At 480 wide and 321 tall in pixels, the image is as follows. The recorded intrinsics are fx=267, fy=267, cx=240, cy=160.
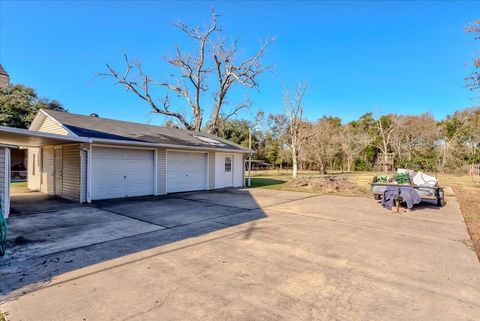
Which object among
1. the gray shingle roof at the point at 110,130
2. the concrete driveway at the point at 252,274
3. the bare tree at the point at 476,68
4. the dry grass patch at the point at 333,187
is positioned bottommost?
the concrete driveway at the point at 252,274

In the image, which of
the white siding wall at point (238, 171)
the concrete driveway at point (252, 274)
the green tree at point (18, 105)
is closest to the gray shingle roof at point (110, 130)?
the white siding wall at point (238, 171)

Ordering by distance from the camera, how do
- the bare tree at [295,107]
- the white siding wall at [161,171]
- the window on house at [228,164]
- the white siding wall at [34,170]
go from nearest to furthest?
the white siding wall at [161,171], the white siding wall at [34,170], the window on house at [228,164], the bare tree at [295,107]

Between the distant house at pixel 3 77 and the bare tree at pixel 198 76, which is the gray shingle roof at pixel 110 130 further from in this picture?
the bare tree at pixel 198 76

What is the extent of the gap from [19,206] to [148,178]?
4453mm

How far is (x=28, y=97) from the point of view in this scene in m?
24.8

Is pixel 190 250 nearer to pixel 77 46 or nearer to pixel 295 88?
A: pixel 77 46

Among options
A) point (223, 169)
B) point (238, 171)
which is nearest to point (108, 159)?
point (223, 169)

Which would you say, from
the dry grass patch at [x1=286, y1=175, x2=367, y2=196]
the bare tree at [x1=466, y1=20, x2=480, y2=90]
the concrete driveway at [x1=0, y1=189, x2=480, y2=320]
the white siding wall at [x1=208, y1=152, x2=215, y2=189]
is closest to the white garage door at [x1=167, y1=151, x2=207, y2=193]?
the white siding wall at [x1=208, y1=152, x2=215, y2=189]

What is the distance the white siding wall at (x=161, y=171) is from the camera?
12.0 metres

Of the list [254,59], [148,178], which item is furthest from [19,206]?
[254,59]

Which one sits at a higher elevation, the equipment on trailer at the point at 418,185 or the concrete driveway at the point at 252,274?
the equipment on trailer at the point at 418,185

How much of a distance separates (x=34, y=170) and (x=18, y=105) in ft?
44.1

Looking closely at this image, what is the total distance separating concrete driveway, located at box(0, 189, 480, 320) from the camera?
2.80 m

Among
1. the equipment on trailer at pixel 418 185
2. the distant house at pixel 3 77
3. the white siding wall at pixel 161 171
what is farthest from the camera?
the white siding wall at pixel 161 171
